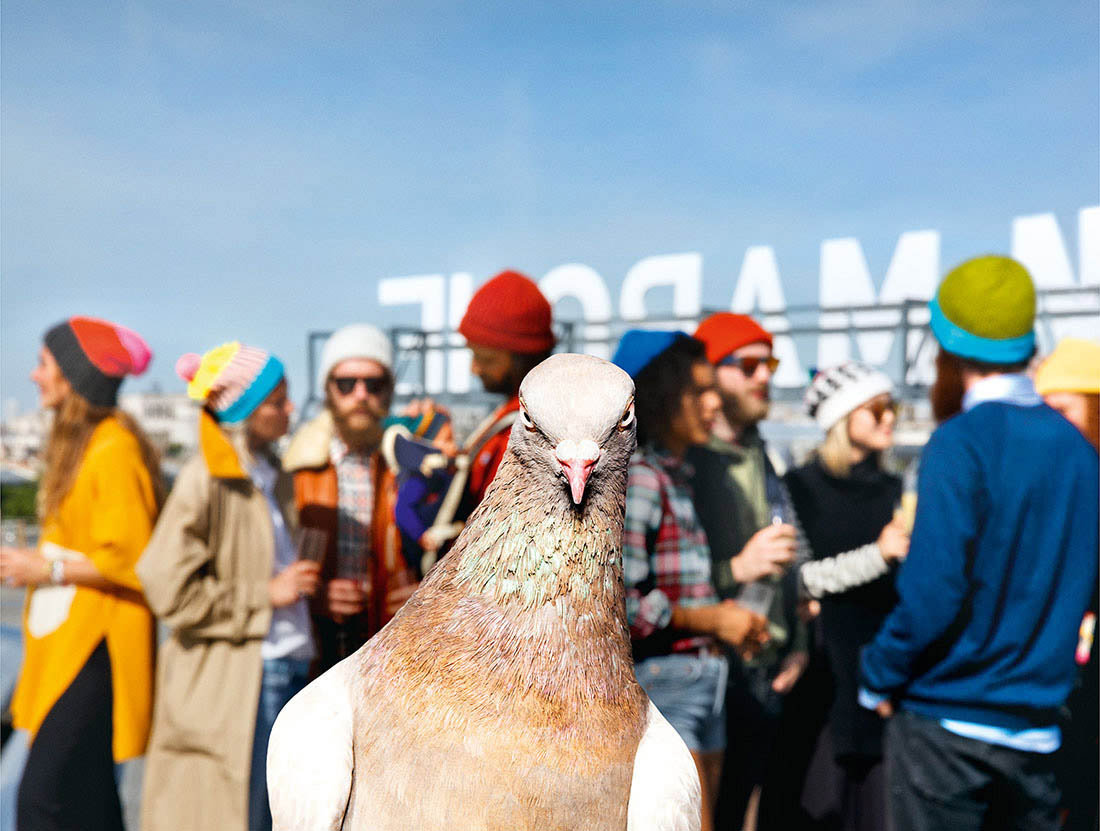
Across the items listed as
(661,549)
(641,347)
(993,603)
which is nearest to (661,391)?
(641,347)

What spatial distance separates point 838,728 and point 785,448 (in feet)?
4.09

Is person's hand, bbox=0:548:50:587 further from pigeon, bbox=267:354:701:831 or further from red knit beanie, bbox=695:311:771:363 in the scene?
red knit beanie, bbox=695:311:771:363

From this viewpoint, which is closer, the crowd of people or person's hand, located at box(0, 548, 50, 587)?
the crowd of people

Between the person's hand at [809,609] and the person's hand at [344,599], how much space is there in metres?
1.50

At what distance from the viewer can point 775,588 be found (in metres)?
2.94

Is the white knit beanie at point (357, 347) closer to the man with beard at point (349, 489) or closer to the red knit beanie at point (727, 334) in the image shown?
the man with beard at point (349, 489)

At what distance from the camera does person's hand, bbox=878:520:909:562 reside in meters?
2.88

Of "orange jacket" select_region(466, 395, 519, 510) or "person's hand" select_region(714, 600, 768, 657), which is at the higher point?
"orange jacket" select_region(466, 395, 519, 510)

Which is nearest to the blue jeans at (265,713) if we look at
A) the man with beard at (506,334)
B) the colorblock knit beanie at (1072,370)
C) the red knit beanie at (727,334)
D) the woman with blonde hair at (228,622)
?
the woman with blonde hair at (228,622)

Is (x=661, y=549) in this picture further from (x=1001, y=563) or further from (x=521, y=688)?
(x=521, y=688)

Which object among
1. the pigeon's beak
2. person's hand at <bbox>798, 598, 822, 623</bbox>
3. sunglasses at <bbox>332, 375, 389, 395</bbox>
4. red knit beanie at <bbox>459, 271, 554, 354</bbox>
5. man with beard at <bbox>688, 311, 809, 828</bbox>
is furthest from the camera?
person's hand at <bbox>798, 598, 822, 623</bbox>

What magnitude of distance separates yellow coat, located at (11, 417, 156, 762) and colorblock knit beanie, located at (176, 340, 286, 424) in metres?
0.32

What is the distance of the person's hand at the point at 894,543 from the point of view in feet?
9.45

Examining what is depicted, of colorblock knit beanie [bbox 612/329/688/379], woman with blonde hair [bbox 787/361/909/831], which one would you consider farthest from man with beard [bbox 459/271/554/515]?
woman with blonde hair [bbox 787/361/909/831]
